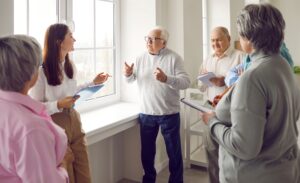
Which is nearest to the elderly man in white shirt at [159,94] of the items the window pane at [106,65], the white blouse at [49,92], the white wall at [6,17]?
the window pane at [106,65]

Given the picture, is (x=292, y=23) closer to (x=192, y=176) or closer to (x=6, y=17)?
(x=192, y=176)

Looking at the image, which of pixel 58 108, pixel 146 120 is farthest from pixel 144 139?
pixel 58 108

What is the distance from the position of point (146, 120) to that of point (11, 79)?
5.78 feet

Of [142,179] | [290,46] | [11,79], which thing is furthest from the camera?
[290,46]

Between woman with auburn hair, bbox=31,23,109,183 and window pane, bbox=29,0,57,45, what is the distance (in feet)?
1.51

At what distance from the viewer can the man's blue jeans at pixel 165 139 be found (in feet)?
8.68

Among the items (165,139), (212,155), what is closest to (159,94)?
(165,139)

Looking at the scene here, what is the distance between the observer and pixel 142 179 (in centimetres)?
290

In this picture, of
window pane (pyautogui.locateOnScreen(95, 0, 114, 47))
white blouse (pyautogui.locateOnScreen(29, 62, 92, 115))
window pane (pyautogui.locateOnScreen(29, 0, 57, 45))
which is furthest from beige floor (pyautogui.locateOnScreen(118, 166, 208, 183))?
window pane (pyautogui.locateOnScreen(29, 0, 57, 45))

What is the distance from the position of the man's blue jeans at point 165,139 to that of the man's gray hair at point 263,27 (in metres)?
1.47

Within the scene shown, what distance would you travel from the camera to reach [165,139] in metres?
2.70

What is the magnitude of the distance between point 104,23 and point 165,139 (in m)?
1.28

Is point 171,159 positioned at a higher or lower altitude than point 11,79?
lower

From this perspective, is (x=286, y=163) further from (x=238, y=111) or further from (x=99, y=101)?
(x=99, y=101)
